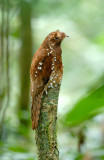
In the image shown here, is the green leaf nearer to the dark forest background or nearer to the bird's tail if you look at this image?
the dark forest background

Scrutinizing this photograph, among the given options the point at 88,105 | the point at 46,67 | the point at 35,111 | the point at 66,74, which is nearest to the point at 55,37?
the point at 46,67

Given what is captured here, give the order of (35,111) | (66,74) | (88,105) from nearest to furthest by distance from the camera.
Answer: (35,111)
(88,105)
(66,74)

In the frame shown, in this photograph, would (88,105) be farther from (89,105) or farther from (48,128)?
(48,128)

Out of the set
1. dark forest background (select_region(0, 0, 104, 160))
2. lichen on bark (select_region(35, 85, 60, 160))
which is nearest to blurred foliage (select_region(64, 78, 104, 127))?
dark forest background (select_region(0, 0, 104, 160))

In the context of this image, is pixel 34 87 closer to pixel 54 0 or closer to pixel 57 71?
pixel 57 71

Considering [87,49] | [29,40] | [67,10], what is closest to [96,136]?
[29,40]
